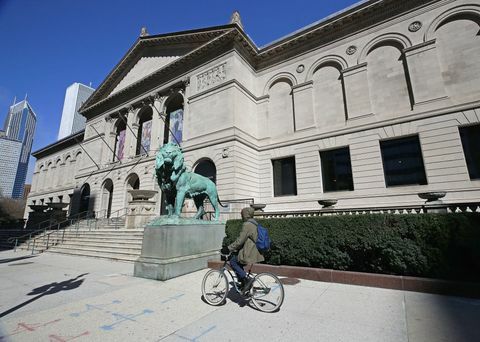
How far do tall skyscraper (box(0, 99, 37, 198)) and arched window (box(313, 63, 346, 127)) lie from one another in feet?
430

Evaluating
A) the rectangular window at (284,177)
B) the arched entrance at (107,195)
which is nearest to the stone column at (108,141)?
the arched entrance at (107,195)

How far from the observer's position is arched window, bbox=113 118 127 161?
29562 millimetres

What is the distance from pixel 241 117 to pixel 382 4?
510 inches

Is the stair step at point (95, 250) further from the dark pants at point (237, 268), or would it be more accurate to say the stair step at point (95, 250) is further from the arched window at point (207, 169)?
the arched window at point (207, 169)

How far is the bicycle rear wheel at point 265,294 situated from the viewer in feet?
15.6

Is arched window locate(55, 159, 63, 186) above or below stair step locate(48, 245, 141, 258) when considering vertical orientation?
above

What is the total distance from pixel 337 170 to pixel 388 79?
7105 millimetres

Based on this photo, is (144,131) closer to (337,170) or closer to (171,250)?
(337,170)

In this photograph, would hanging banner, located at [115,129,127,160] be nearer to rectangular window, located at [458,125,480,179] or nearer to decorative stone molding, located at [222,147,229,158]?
decorative stone molding, located at [222,147,229,158]

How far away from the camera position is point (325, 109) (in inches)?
751

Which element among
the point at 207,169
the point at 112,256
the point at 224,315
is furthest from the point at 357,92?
the point at 112,256

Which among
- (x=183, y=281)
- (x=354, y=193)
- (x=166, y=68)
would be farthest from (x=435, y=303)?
(x=166, y=68)

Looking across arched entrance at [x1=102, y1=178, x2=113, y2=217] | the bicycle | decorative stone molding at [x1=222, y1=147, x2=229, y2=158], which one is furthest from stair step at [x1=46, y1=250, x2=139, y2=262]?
arched entrance at [x1=102, y1=178, x2=113, y2=217]

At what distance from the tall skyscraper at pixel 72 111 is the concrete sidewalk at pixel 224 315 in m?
80.1
